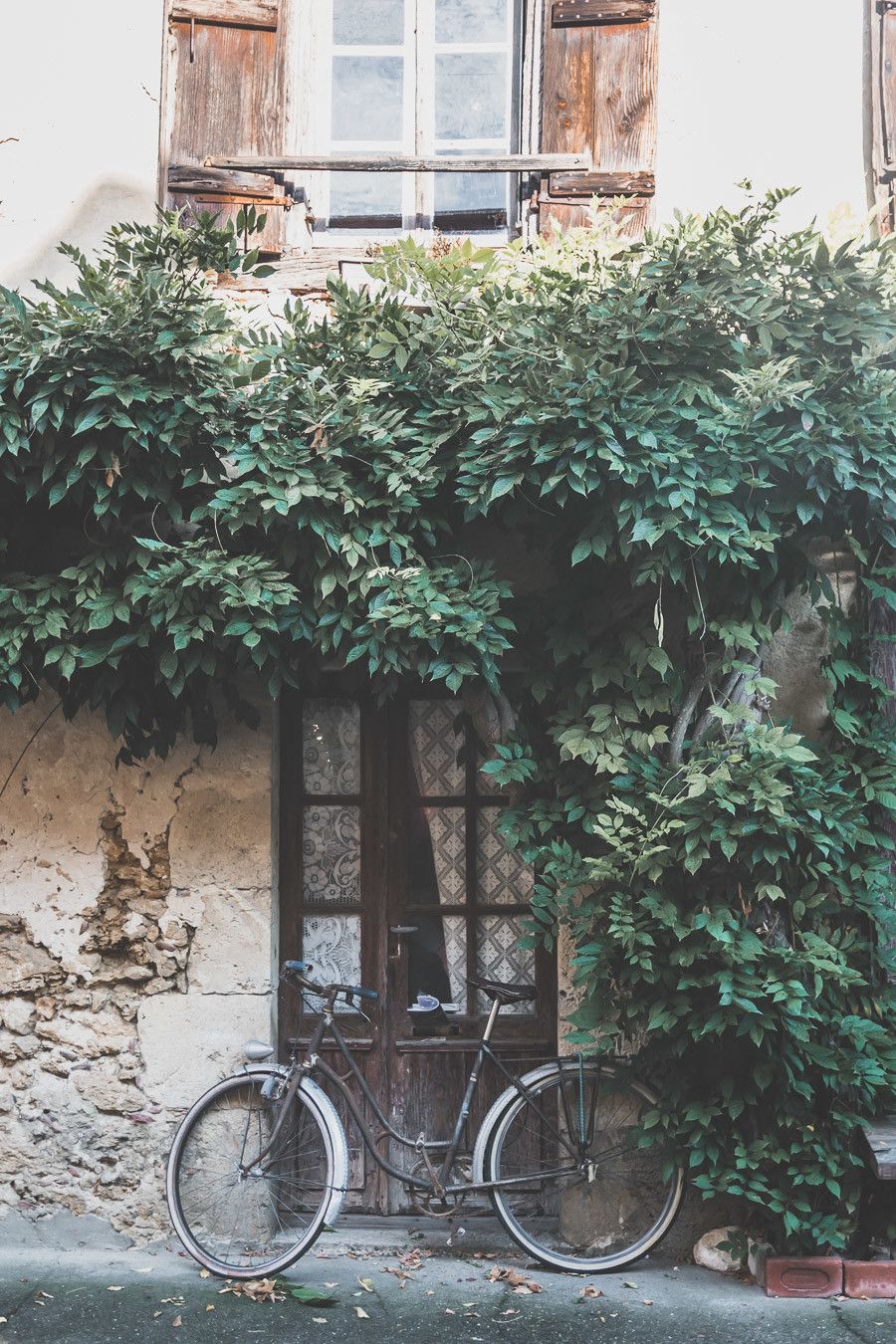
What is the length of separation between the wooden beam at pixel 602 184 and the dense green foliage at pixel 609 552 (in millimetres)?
566

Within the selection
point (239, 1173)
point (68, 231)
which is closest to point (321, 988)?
point (239, 1173)

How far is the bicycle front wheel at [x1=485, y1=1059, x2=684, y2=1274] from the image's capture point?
415 cm

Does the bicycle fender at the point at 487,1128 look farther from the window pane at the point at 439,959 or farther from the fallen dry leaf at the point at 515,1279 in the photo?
the window pane at the point at 439,959

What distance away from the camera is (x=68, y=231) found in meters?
4.71

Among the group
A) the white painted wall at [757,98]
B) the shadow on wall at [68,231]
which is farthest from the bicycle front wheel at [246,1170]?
the white painted wall at [757,98]

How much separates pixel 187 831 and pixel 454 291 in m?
2.24

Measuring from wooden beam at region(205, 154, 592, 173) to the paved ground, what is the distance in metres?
4.11

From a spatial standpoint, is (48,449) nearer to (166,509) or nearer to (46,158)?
(166,509)

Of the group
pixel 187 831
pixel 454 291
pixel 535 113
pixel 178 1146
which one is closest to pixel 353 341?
pixel 454 291

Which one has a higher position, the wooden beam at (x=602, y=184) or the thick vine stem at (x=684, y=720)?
the wooden beam at (x=602, y=184)

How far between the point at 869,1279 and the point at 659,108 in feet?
14.5

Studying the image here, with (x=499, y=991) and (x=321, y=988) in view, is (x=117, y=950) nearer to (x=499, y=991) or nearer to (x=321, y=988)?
(x=321, y=988)

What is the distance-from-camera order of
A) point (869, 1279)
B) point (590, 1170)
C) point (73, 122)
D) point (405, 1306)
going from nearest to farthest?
point (405, 1306), point (869, 1279), point (590, 1170), point (73, 122)

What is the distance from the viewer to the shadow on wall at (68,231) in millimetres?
4691
